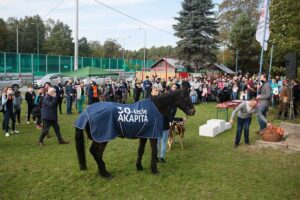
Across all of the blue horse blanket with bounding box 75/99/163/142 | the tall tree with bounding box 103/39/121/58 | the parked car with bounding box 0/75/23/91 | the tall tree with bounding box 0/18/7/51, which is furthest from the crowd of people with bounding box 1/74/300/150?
the tall tree with bounding box 103/39/121/58

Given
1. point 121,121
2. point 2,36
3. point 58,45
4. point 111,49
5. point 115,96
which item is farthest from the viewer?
point 111,49

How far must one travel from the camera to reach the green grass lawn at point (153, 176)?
5.95 metres

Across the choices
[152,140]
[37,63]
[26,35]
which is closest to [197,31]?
[37,63]

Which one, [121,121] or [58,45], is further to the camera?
[58,45]

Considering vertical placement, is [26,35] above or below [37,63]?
above

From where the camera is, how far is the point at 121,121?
6492 mm

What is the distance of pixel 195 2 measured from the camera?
37625 mm

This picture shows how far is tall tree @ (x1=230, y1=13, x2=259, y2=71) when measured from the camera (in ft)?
140

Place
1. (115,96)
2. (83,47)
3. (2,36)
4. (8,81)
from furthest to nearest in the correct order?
(83,47) → (2,36) → (8,81) → (115,96)

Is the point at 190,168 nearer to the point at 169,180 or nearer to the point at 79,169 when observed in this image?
the point at 169,180

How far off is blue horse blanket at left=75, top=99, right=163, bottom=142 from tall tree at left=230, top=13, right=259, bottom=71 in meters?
38.4

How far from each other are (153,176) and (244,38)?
39748mm

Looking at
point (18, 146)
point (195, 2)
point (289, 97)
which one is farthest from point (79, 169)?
point (195, 2)

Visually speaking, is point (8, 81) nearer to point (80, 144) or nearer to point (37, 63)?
point (37, 63)
